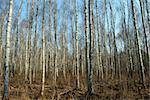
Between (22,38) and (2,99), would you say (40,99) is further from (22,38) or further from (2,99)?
(22,38)

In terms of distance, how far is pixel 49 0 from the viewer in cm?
1823

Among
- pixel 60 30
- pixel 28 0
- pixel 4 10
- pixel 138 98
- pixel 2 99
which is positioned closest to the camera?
pixel 2 99

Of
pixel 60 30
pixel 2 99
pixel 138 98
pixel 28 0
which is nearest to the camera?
pixel 2 99

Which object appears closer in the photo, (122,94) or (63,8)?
(122,94)

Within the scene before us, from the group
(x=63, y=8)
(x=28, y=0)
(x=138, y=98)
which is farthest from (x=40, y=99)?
(x=63, y=8)

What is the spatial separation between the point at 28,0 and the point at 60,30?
8486mm

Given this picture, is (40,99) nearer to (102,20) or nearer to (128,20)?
(102,20)

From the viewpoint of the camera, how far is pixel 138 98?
8.05 meters

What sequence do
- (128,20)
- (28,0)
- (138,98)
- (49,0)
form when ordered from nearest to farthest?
1. (138,98)
2. (49,0)
3. (28,0)
4. (128,20)

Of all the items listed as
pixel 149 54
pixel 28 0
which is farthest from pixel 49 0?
pixel 149 54

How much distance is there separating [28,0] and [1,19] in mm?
4884

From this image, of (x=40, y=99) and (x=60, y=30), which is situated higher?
(x=60, y=30)

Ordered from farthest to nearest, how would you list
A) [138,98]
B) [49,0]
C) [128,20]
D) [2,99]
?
[128,20], [49,0], [138,98], [2,99]

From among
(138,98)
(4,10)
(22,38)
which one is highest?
(4,10)
